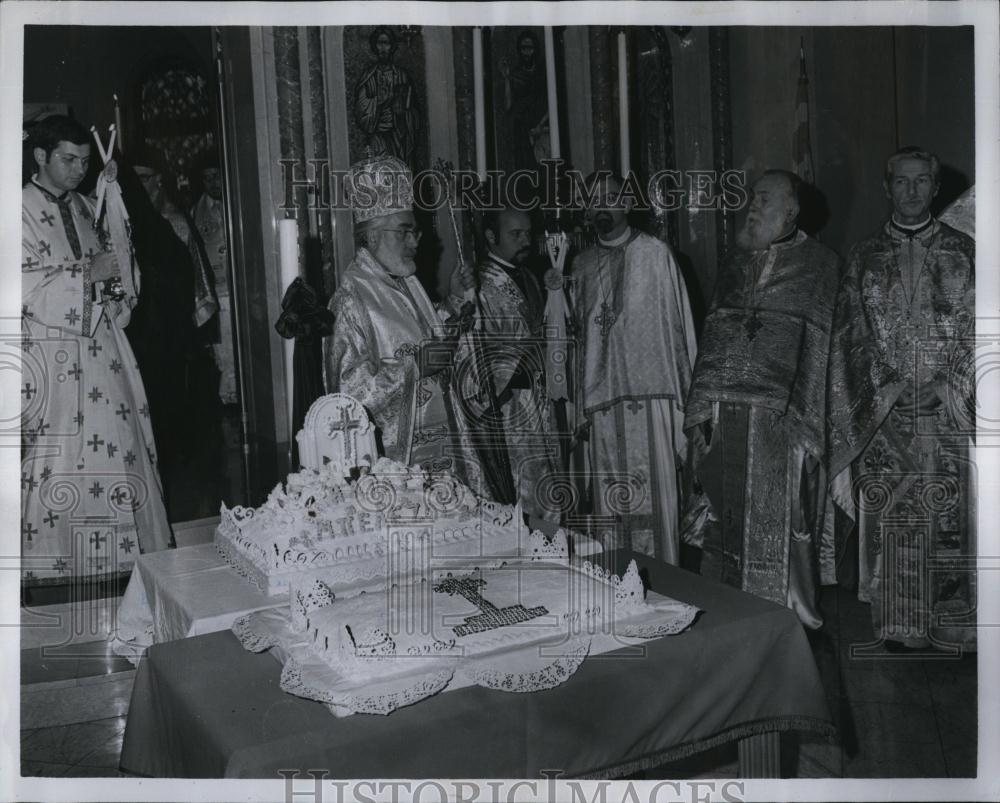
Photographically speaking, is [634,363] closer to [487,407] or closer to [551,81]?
[487,407]

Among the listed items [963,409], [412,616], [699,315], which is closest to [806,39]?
[699,315]

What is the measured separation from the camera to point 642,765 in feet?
7.75

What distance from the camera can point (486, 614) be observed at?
2.44 m

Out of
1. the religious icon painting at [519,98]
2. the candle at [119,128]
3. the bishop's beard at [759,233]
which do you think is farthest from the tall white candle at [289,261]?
the bishop's beard at [759,233]

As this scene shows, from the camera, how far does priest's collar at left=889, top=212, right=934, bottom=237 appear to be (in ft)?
12.2

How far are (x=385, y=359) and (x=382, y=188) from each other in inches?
28.2

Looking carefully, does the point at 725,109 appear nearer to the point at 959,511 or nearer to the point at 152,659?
the point at 959,511

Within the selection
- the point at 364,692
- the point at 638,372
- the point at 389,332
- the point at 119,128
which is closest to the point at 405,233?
the point at 389,332

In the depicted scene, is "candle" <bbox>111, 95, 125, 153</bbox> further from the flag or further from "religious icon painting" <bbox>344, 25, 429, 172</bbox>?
the flag

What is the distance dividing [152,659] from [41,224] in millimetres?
2345

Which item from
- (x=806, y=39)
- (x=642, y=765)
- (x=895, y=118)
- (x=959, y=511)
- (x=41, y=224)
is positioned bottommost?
(x=642, y=765)

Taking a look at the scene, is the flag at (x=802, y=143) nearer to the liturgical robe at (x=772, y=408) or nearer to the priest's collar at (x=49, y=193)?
the liturgical robe at (x=772, y=408)

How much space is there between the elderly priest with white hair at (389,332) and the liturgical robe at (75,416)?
906mm

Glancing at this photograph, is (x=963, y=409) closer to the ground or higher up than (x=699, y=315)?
closer to the ground
